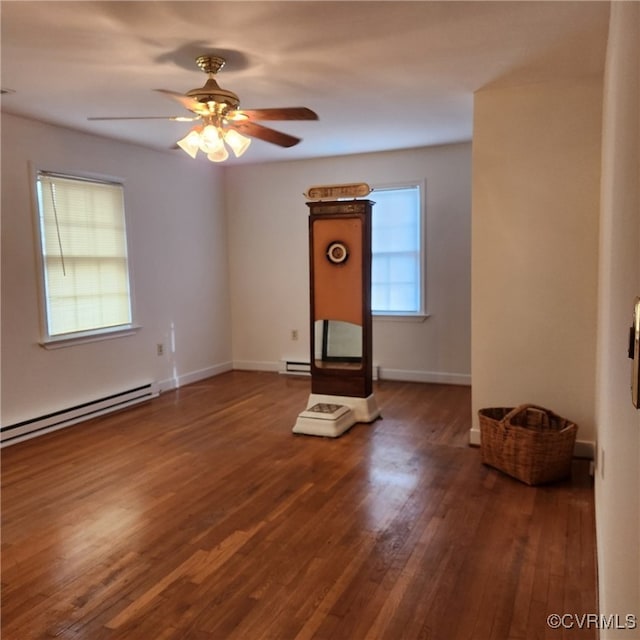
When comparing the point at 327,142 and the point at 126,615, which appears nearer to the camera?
the point at 126,615

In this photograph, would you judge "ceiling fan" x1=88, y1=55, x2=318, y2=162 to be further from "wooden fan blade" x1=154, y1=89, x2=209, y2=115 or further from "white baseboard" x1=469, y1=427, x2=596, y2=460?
"white baseboard" x1=469, y1=427, x2=596, y2=460

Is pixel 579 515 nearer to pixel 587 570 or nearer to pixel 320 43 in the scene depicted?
pixel 587 570

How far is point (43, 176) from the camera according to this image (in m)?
4.31

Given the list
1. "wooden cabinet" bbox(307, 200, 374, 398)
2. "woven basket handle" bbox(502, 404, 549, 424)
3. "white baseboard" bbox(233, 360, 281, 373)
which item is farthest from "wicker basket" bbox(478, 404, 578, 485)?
"white baseboard" bbox(233, 360, 281, 373)

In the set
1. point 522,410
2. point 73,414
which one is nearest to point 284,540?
point 522,410

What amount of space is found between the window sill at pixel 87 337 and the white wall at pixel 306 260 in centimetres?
168

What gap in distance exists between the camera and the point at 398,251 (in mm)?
5848

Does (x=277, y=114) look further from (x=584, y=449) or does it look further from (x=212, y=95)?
(x=584, y=449)

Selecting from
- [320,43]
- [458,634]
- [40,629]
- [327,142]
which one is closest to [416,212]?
[327,142]

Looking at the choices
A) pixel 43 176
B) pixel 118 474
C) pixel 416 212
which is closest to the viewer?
pixel 118 474

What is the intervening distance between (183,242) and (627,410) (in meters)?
5.06

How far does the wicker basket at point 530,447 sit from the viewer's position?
3143mm

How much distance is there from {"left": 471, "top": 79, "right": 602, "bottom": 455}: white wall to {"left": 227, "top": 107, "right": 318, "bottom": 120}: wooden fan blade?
1.37 meters

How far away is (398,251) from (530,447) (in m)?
3.08
